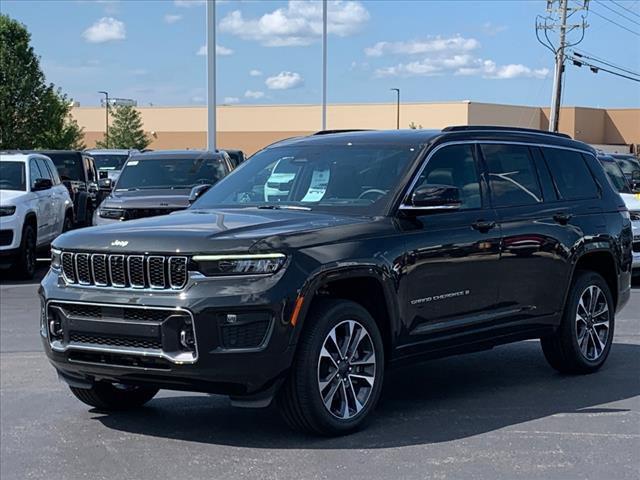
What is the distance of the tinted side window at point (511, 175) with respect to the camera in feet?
24.6

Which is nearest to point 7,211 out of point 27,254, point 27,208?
point 27,208

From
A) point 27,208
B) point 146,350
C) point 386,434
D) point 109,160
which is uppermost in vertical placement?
point 146,350

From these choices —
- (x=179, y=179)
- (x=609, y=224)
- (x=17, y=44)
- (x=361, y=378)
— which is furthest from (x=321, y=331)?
(x=17, y=44)

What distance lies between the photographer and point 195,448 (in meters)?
6.01

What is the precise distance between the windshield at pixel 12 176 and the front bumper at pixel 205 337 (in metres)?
10.7

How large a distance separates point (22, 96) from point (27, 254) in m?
22.9

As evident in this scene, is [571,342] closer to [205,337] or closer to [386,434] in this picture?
[386,434]

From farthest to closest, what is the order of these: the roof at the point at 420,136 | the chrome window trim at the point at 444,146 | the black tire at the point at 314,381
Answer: the roof at the point at 420,136, the chrome window trim at the point at 444,146, the black tire at the point at 314,381

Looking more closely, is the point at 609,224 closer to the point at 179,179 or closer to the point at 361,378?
the point at 361,378

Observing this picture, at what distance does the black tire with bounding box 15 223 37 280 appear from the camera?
15.2m

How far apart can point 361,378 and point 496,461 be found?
39.0 inches

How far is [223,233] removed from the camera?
5.83 metres

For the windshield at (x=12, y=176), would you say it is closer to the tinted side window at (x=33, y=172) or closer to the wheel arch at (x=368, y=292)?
the tinted side window at (x=33, y=172)

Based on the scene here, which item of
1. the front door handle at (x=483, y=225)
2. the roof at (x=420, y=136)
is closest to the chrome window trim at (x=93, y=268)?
the roof at (x=420, y=136)
